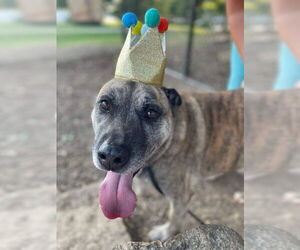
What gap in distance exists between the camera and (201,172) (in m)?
2.01

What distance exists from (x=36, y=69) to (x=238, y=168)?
257 cm

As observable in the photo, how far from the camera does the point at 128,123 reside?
4.54 ft

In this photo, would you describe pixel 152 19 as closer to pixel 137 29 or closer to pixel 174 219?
pixel 137 29

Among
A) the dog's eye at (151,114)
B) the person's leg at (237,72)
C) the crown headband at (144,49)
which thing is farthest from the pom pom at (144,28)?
the person's leg at (237,72)

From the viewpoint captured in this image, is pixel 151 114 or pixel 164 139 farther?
pixel 164 139

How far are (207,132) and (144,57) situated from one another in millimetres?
704

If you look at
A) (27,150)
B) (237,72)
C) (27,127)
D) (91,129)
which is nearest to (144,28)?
(237,72)

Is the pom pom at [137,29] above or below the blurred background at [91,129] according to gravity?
above

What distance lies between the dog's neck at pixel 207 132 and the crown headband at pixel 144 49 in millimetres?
401

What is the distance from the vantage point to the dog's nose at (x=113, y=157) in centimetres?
129

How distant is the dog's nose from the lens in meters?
1.29

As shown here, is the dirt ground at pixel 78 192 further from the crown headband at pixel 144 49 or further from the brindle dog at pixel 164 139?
the crown headband at pixel 144 49

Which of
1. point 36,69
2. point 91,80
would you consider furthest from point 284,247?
point 36,69

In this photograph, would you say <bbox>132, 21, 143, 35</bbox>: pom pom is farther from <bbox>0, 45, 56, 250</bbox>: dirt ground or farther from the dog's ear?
<bbox>0, 45, 56, 250</bbox>: dirt ground
